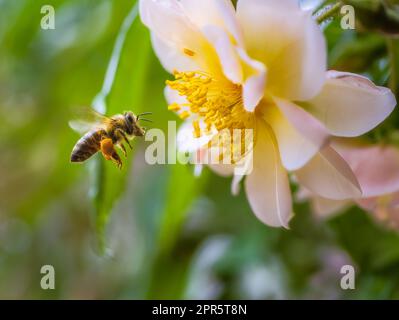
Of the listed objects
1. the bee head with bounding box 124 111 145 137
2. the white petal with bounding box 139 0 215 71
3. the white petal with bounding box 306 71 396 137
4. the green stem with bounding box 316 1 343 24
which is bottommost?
the white petal with bounding box 306 71 396 137

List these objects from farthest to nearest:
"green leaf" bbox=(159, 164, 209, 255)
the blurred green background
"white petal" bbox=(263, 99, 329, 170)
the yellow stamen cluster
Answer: "green leaf" bbox=(159, 164, 209, 255) < the blurred green background < the yellow stamen cluster < "white petal" bbox=(263, 99, 329, 170)

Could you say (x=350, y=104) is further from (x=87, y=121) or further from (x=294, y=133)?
(x=87, y=121)

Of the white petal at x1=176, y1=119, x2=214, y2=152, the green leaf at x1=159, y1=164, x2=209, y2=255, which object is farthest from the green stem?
the green leaf at x1=159, y1=164, x2=209, y2=255

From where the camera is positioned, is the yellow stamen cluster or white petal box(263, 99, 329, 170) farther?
the yellow stamen cluster

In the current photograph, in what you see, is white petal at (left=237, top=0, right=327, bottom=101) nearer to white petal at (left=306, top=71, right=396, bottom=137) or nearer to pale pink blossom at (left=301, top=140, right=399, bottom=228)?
white petal at (left=306, top=71, right=396, bottom=137)

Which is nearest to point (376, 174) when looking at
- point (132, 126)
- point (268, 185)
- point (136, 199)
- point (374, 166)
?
point (374, 166)

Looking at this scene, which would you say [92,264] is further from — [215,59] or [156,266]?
[215,59]

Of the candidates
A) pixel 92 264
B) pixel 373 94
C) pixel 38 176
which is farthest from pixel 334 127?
pixel 92 264
